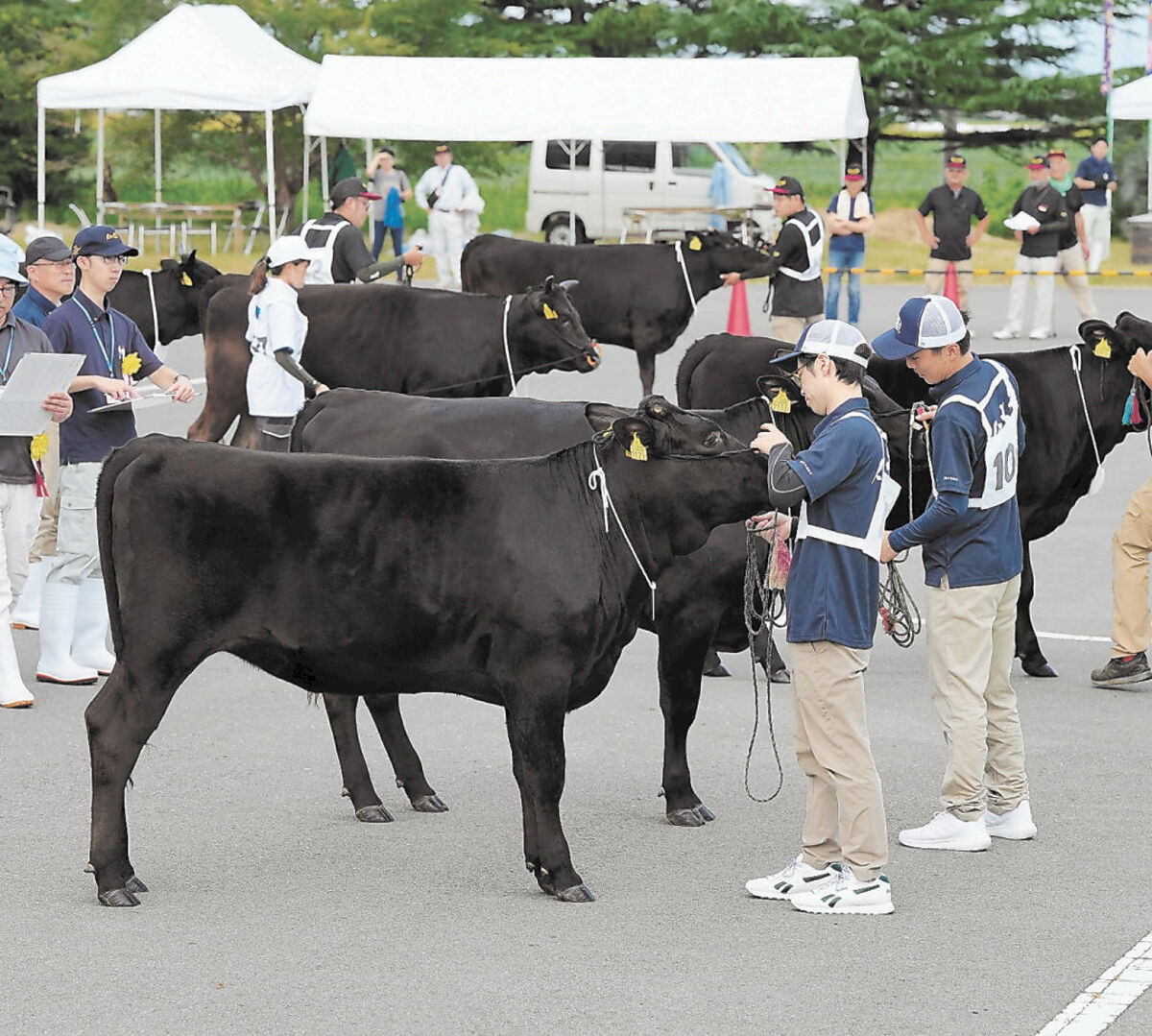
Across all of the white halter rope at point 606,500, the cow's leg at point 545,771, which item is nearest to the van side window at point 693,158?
the white halter rope at point 606,500

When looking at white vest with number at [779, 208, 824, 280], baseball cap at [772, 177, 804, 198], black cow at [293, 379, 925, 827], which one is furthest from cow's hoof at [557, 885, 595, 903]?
baseball cap at [772, 177, 804, 198]

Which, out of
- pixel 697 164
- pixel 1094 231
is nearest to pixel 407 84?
pixel 697 164

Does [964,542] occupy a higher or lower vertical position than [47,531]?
higher

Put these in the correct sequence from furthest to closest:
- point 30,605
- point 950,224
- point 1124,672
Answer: point 950,224 < point 30,605 < point 1124,672

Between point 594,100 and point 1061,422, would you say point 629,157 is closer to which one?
point 594,100

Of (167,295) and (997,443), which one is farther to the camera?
(167,295)

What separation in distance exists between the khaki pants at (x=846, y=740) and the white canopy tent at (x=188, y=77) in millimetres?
20538

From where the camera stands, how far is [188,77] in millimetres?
25406

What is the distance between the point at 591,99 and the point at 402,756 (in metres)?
19.9

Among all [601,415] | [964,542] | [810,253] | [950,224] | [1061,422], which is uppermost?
[950,224]

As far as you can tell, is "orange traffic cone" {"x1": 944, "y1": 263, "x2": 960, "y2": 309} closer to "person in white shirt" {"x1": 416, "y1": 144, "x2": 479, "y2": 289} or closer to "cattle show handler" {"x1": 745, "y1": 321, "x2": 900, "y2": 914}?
"person in white shirt" {"x1": 416, "y1": 144, "x2": 479, "y2": 289}

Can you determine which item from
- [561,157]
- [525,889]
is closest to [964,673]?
[525,889]

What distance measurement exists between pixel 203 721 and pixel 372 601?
2636 millimetres

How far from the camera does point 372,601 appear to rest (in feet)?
20.2
